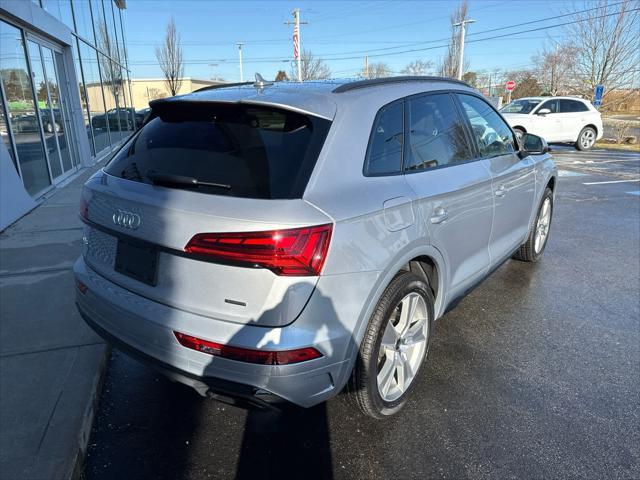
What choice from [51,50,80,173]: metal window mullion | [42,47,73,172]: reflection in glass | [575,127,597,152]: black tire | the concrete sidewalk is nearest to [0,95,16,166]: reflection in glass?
[42,47,73,172]: reflection in glass

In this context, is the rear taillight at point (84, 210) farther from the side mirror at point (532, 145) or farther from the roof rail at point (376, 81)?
the side mirror at point (532, 145)

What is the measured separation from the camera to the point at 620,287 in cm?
443

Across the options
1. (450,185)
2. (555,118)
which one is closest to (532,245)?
(450,185)

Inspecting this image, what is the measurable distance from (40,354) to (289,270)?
7.35 ft

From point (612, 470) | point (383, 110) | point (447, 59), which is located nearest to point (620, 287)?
point (612, 470)

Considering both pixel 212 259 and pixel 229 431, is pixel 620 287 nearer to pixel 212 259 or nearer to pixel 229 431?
pixel 229 431

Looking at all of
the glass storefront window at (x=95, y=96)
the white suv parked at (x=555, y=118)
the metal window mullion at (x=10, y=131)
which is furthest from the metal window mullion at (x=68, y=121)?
the white suv parked at (x=555, y=118)

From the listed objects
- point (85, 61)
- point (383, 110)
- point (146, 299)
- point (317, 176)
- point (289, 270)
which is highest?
point (85, 61)

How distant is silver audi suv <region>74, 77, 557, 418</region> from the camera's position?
1871 mm

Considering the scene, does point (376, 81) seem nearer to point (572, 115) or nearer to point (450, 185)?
point (450, 185)

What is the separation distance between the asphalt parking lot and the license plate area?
935 mm

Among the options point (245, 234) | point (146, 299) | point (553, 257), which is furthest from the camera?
point (553, 257)

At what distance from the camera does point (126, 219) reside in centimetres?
218

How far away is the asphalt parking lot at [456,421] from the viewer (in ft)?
7.39
